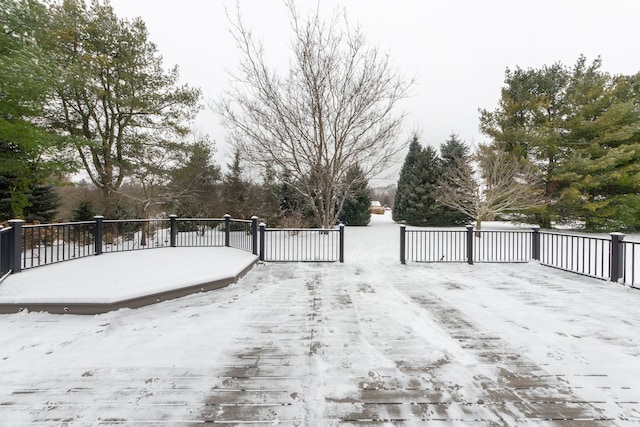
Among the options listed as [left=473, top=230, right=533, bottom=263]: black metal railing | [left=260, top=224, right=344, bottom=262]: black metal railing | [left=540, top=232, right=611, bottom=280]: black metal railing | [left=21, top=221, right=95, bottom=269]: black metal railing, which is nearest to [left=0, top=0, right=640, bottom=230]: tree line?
[left=21, top=221, right=95, bottom=269]: black metal railing

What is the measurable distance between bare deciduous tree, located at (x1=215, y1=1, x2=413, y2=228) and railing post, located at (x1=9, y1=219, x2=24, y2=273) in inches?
359

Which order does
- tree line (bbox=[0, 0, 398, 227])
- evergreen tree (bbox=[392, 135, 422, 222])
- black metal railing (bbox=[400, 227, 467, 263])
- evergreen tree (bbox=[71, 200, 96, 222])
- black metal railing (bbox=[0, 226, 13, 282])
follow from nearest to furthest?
black metal railing (bbox=[0, 226, 13, 282]) → black metal railing (bbox=[400, 227, 467, 263]) → tree line (bbox=[0, 0, 398, 227]) → evergreen tree (bbox=[71, 200, 96, 222]) → evergreen tree (bbox=[392, 135, 422, 222])

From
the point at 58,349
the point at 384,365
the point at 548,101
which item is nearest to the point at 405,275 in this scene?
the point at 384,365

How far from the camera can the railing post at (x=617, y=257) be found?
5.21 meters

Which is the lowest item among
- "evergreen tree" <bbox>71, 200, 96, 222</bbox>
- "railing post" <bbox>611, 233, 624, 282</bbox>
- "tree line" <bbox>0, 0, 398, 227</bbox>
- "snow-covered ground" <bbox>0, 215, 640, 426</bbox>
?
"snow-covered ground" <bbox>0, 215, 640, 426</bbox>

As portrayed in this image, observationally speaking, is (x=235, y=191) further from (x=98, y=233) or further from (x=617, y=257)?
(x=617, y=257)

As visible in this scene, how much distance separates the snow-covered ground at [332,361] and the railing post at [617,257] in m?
0.90

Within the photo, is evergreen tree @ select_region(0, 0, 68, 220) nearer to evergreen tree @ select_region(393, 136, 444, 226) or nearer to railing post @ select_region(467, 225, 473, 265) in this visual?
railing post @ select_region(467, 225, 473, 265)

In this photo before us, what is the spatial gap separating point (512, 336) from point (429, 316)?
0.93 meters

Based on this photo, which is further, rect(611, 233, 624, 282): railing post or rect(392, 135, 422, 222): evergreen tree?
rect(392, 135, 422, 222): evergreen tree

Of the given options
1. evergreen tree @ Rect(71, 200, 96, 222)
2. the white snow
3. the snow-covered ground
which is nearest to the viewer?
the snow-covered ground

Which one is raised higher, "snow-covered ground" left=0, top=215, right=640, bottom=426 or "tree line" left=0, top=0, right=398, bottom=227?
"tree line" left=0, top=0, right=398, bottom=227

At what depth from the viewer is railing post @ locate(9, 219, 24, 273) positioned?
186 inches

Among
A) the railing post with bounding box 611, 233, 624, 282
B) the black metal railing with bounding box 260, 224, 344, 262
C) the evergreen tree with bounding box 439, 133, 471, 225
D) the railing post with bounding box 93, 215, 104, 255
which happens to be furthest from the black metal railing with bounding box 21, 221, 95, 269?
the evergreen tree with bounding box 439, 133, 471, 225
